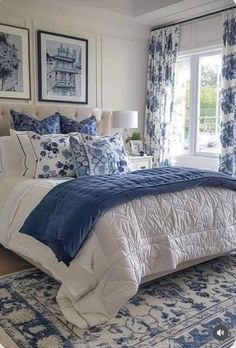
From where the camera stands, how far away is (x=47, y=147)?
3107mm

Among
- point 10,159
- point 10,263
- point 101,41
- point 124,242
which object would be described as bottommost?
point 10,263

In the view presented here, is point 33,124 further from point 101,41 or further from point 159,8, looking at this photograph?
point 159,8

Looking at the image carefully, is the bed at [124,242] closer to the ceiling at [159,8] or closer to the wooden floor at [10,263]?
the wooden floor at [10,263]

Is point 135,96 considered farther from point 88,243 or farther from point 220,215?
point 88,243

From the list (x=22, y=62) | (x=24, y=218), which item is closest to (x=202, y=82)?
(x=22, y=62)

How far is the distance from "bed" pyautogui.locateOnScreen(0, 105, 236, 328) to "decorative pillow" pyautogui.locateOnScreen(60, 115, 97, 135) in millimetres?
967

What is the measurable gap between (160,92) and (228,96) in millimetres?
1072

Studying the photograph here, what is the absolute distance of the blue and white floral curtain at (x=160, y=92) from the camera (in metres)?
4.80

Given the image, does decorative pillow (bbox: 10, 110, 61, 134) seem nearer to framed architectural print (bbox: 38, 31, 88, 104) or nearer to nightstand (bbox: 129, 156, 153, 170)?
framed architectural print (bbox: 38, 31, 88, 104)

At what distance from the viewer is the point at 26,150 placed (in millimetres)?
3143

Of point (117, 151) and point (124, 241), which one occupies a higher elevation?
point (117, 151)

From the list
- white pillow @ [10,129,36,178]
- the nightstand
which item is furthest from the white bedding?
the nightstand

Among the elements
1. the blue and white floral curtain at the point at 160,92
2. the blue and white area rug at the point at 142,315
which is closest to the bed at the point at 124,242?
the blue and white area rug at the point at 142,315

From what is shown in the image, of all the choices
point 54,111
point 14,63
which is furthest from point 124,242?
point 14,63
